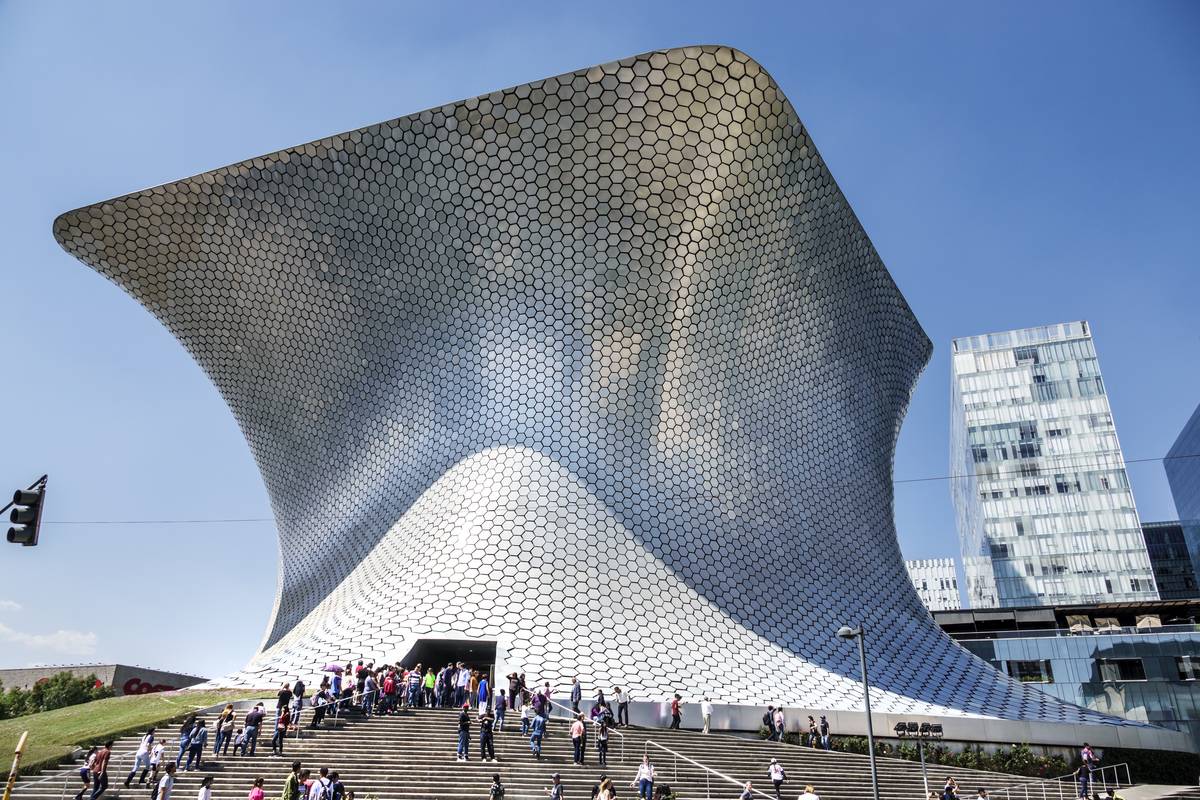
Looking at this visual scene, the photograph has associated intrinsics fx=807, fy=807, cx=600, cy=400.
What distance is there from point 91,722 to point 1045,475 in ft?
194

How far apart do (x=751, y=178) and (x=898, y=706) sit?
1219 cm

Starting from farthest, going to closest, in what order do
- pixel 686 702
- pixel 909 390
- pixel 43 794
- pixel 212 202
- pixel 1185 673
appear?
pixel 909 390, pixel 1185 673, pixel 212 202, pixel 686 702, pixel 43 794

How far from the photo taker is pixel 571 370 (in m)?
19.8

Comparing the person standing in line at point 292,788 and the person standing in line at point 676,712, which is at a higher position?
the person standing in line at point 676,712

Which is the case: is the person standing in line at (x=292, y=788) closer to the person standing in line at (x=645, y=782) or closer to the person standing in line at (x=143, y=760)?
the person standing in line at (x=143, y=760)

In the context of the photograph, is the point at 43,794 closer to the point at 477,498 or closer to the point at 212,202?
the point at 477,498

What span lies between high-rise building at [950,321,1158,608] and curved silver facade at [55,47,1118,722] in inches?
1531

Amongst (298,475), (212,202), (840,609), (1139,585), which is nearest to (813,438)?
(840,609)

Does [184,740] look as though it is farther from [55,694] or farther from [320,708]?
[55,694]

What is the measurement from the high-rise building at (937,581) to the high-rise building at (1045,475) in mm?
41271

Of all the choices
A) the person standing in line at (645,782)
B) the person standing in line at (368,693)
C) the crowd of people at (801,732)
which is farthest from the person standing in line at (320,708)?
the crowd of people at (801,732)

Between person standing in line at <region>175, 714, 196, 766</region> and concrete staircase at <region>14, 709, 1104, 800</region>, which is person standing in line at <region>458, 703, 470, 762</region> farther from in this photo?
person standing in line at <region>175, 714, 196, 766</region>

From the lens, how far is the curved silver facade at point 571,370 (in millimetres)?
17625

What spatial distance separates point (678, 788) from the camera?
37.0 feet
